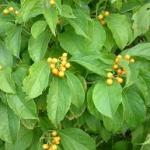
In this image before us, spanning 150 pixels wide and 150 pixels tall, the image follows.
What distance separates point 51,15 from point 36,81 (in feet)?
0.68

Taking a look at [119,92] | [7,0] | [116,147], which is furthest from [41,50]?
[116,147]

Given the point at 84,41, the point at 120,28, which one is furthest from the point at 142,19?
the point at 84,41

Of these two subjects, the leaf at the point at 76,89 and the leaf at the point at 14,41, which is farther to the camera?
the leaf at the point at 14,41

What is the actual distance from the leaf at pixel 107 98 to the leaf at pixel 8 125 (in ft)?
0.95

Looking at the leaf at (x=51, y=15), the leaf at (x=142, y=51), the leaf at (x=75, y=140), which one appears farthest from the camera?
the leaf at (x=75, y=140)

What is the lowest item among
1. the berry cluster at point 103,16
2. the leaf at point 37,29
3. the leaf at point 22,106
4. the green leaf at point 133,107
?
the green leaf at point 133,107

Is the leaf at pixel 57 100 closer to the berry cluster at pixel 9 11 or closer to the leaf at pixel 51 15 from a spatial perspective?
the leaf at pixel 51 15

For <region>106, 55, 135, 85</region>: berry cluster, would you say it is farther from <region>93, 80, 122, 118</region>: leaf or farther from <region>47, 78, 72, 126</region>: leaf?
<region>47, 78, 72, 126</region>: leaf

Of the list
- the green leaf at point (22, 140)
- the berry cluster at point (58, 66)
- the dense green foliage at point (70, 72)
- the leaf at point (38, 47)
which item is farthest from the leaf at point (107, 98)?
the green leaf at point (22, 140)

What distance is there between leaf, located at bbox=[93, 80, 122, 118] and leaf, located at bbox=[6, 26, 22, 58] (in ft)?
1.02

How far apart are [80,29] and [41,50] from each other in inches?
6.0

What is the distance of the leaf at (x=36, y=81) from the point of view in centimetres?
117

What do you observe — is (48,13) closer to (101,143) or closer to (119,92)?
(119,92)

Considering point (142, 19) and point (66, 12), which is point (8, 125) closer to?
point (66, 12)
